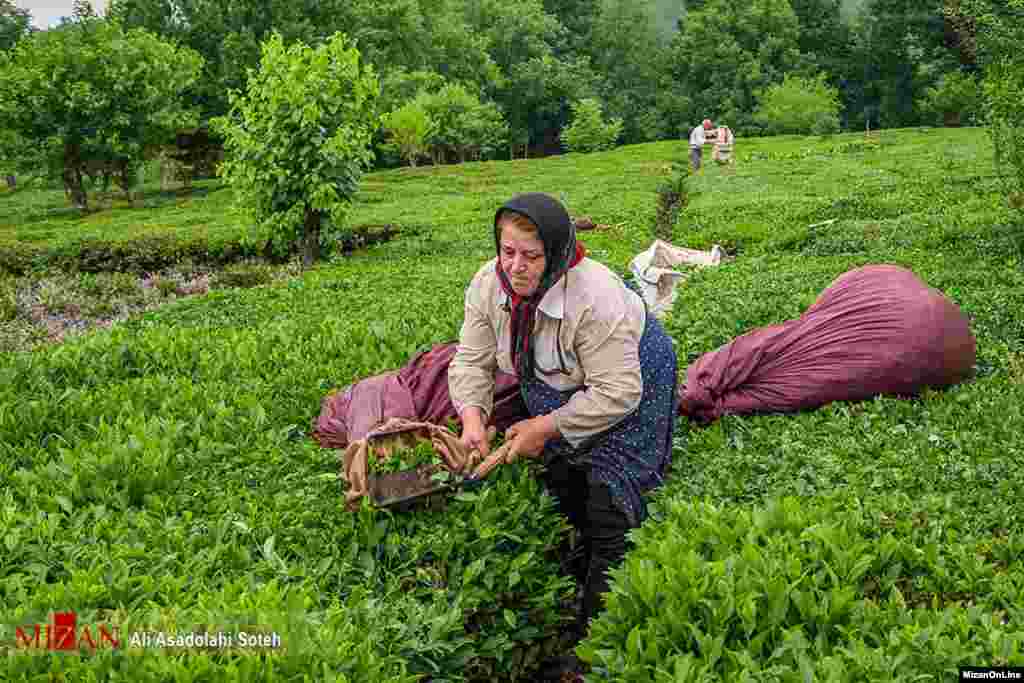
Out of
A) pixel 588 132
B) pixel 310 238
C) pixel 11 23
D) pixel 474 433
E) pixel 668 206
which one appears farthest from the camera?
pixel 11 23

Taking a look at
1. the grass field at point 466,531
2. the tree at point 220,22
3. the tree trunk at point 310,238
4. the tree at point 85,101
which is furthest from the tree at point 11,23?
the grass field at point 466,531

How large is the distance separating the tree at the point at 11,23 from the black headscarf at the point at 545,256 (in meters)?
56.5

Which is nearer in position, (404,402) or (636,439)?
(636,439)

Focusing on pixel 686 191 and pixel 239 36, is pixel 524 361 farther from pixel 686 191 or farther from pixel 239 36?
pixel 239 36

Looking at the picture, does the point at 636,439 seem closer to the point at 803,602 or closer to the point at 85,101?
the point at 803,602

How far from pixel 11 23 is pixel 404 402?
58503 mm

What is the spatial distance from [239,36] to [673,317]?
39.7 metres

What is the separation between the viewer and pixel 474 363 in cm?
425

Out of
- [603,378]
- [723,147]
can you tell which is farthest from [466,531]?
[723,147]

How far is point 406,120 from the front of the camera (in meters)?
37.0

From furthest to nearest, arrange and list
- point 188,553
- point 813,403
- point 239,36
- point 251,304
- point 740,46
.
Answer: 1. point 740,46
2. point 239,36
3. point 251,304
4. point 813,403
5. point 188,553

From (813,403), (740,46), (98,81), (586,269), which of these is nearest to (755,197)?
(813,403)

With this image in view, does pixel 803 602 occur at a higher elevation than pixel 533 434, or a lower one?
lower

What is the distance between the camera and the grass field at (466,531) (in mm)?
2777
